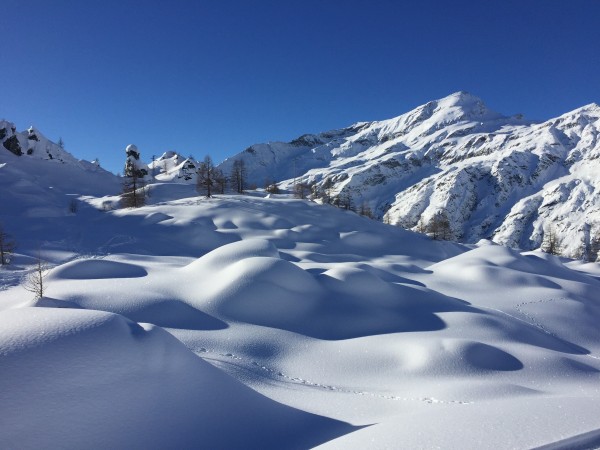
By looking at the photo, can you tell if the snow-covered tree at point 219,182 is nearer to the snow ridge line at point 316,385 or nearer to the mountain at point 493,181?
the snow ridge line at point 316,385

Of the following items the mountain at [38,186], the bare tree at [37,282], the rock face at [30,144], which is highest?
the rock face at [30,144]

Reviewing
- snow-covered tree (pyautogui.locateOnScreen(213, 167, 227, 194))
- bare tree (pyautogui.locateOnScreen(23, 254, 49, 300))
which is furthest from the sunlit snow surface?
snow-covered tree (pyautogui.locateOnScreen(213, 167, 227, 194))

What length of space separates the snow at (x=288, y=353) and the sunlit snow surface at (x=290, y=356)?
41mm

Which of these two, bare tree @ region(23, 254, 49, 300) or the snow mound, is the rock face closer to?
bare tree @ region(23, 254, 49, 300)

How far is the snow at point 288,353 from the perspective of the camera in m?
5.20

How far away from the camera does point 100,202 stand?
157ft

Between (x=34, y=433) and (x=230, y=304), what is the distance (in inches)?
395

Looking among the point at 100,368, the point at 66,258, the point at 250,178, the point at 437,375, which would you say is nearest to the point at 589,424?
the point at 437,375

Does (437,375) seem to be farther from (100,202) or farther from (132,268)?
(100,202)

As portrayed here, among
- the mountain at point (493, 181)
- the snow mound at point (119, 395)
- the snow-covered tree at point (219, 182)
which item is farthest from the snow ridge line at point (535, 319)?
the mountain at point (493, 181)

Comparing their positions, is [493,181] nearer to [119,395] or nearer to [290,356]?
[290,356]

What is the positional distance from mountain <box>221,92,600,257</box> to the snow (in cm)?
9191

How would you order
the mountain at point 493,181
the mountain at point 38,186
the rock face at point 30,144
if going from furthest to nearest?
the mountain at point 493,181
the rock face at point 30,144
the mountain at point 38,186

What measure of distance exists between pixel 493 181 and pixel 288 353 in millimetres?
148401
